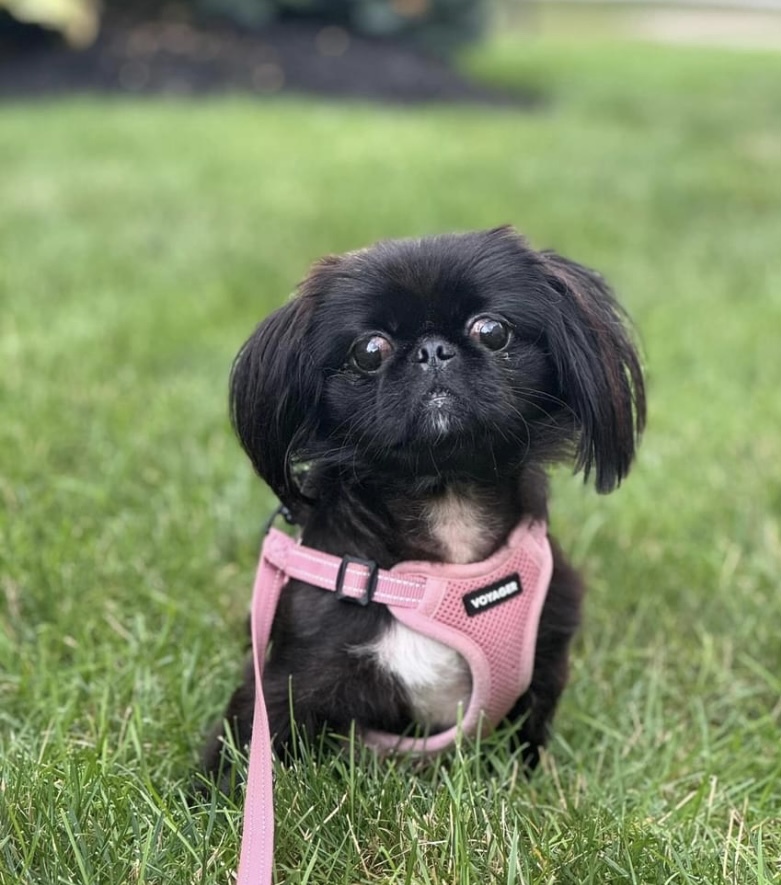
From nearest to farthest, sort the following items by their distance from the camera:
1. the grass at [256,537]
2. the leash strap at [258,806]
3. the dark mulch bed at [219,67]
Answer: the leash strap at [258,806], the grass at [256,537], the dark mulch bed at [219,67]

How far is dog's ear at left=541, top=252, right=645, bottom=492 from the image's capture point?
6.77ft

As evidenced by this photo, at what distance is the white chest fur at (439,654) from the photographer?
214 cm

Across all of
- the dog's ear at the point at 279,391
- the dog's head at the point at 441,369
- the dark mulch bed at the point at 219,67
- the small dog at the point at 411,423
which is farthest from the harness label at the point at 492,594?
the dark mulch bed at the point at 219,67

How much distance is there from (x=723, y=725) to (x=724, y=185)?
6.49 meters

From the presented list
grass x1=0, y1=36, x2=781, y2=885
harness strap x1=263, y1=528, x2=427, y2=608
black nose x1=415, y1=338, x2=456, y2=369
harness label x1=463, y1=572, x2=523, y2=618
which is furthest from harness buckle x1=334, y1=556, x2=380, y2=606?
black nose x1=415, y1=338, x2=456, y2=369

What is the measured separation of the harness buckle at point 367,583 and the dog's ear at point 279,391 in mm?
195

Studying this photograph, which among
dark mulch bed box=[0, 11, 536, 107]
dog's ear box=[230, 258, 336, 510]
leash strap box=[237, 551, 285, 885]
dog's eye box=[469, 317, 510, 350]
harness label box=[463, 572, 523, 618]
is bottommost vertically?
dark mulch bed box=[0, 11, 536, 107]

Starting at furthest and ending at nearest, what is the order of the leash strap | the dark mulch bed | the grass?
1. the dark mulch bed
2. the grass
3. the leash strap

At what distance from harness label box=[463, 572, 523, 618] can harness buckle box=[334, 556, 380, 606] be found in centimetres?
19

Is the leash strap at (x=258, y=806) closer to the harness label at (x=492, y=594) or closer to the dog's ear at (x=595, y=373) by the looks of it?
the harness label at (x=492, y=594)

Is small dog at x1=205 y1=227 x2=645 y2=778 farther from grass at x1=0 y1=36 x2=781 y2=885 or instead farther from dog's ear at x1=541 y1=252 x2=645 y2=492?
grass at x1=0 y1=36 x2=781 y2=885

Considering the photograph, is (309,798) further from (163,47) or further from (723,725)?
(163,47)

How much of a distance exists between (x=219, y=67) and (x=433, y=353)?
40.3 feet

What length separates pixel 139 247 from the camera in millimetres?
6328
